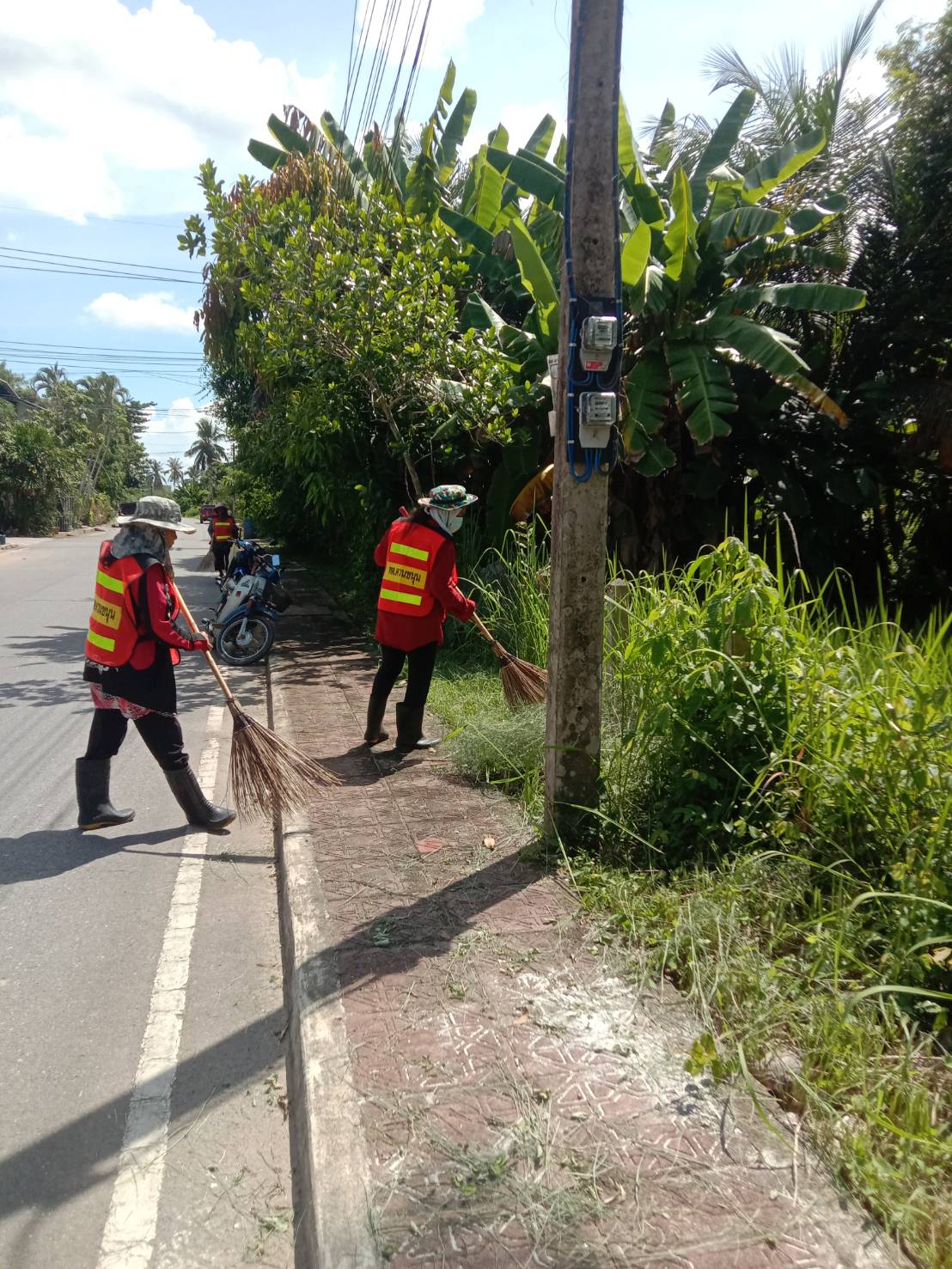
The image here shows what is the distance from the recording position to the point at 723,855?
163 inches

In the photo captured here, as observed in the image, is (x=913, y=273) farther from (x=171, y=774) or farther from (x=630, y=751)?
(x=171, y=774)

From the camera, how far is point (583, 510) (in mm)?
4426

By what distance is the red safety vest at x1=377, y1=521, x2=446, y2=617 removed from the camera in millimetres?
5977

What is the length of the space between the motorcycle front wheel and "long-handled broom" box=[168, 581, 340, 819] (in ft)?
17.7

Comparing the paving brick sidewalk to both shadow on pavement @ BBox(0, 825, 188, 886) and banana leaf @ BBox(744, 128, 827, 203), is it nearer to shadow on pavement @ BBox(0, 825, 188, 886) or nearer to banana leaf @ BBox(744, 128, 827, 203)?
shadow on pavement @ BBox(0, 825, 188, 886)

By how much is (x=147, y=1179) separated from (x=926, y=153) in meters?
12.2

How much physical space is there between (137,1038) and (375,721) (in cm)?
339

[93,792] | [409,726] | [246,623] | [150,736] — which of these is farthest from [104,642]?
[246,623]

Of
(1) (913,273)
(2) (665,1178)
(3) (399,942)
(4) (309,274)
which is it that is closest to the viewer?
(2) (665,1178)

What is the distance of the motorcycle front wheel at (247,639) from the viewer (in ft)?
35.2

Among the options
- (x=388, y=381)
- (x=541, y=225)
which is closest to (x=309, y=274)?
(x=388, y=381)

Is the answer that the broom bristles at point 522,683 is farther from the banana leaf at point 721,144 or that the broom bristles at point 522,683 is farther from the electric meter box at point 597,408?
the banana leaf at point 721,144

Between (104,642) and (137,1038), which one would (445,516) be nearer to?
(104,642)

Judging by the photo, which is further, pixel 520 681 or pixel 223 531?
pixel 223 531
